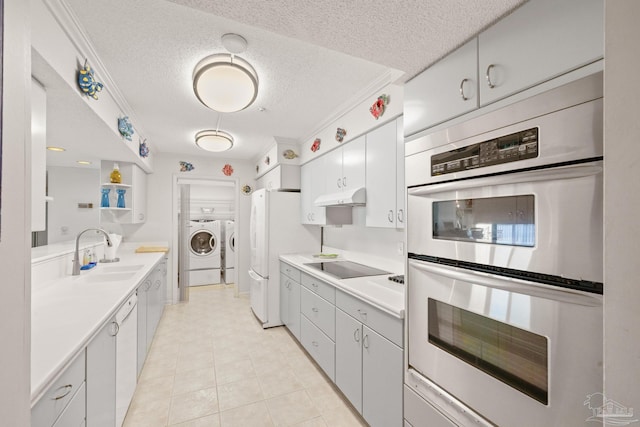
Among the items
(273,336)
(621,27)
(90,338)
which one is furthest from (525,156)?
(273,336)

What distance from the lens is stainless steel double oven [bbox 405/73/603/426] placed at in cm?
78

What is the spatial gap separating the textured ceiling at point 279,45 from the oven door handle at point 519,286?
0.95 metres

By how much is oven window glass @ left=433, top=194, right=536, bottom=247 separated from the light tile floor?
1.54 m

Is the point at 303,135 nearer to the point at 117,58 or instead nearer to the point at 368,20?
the point at 117,58

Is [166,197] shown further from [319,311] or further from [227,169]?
[319,311]

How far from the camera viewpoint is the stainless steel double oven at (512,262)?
0.78 meters

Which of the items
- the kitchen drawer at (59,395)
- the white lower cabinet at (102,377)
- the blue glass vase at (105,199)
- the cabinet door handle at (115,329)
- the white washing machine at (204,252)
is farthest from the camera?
the white washing machine at (204,252)

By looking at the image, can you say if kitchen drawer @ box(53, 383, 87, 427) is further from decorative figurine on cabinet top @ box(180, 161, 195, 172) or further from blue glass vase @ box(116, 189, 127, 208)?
decorative figurine on cabinet top @ box(180, 161, 195, 172)

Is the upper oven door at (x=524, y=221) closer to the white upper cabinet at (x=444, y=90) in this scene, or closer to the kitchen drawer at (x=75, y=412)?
the white upper cabinet at (x=444, y=90)

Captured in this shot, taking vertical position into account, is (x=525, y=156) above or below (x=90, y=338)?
above

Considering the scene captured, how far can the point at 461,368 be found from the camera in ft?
3.71

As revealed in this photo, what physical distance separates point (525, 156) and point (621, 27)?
409mm

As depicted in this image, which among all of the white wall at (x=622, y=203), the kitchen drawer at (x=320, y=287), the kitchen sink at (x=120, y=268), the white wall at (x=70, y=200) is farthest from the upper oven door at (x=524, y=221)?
the white wall at (x=70, y=200)

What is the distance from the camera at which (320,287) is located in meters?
2.42
